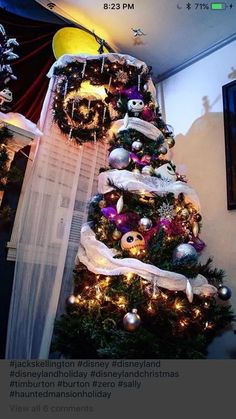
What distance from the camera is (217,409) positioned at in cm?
78

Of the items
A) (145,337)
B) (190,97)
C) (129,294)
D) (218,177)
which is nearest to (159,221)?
(129,294)

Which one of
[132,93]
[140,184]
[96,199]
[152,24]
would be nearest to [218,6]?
[152,24]

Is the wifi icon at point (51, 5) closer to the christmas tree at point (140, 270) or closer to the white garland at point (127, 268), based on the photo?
the christmas tree at point (140, 270)

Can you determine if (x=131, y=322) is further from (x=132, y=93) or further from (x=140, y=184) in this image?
(x=132, y=93)

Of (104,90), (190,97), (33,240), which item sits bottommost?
(33,240)

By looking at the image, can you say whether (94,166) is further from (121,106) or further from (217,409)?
(217,409)

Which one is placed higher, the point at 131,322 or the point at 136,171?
the point at 136,171

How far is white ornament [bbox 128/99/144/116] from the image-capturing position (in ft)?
4.18

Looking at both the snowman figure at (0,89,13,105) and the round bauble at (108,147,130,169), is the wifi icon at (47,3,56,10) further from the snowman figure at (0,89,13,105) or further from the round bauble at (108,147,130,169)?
the round bauble at (108,147,130,169)

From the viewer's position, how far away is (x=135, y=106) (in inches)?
50.1

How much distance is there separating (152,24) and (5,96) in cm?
79

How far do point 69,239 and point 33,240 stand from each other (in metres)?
0.14

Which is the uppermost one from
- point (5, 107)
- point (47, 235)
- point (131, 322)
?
point (5, 107)

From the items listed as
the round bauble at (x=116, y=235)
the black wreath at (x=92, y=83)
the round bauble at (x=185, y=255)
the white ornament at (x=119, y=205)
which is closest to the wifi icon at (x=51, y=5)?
the black wreath at (x=92, y=83)
